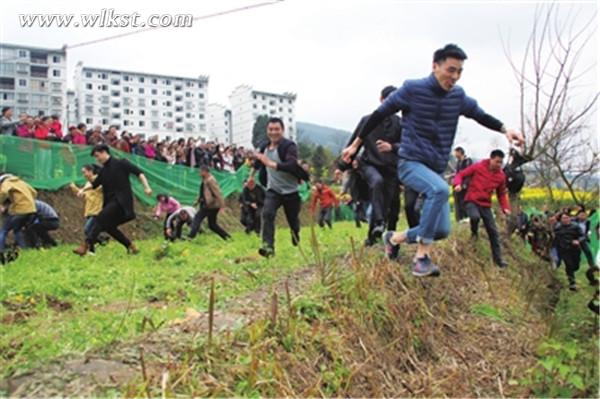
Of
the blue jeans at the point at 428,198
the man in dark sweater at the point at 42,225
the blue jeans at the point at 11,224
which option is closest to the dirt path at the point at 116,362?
the blue jeans at the point at 428,198

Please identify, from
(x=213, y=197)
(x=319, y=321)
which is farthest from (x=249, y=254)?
(x=319, y=321)

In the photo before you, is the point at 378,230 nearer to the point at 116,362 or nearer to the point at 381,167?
the point at 381,167

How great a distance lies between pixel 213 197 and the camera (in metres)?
11.9

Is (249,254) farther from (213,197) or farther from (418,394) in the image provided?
(418,394)

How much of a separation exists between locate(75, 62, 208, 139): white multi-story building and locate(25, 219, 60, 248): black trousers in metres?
57.0

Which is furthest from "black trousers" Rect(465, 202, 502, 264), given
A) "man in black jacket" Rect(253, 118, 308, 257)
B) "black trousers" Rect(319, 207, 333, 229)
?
"black trousers" Rect(319, 207, 333, 229)

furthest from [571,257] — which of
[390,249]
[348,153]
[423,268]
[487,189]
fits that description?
[348,153]

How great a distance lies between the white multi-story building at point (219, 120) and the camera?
89625 mm

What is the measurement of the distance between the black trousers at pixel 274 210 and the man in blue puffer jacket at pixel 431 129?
7.34 feet

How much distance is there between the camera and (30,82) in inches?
1038

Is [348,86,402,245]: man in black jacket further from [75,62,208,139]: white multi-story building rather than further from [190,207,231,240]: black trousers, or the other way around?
[75,62,208,139]: white multi-story building

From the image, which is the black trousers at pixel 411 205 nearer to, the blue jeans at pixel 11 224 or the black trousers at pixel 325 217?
the blue jeans at pixel 11 224

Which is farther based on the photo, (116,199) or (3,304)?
(116,199)

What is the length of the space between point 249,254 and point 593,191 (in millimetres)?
7487
